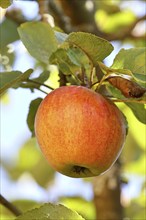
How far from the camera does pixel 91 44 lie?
1.10 m

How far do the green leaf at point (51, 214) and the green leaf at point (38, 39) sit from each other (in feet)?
1.27

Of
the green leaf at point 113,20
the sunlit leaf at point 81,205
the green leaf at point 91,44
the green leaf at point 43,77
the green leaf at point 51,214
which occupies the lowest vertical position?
the sunlit leaf at point 81,205

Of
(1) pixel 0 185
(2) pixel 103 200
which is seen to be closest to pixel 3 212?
(2) pixel 103 200

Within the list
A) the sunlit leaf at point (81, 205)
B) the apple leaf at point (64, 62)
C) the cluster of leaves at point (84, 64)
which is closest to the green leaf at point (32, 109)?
the cluster of leaves at point (84, 64)

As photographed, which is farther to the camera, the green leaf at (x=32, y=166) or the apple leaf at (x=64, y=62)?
the green leaf at (x=32, y=166)

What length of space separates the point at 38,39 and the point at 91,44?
25cm

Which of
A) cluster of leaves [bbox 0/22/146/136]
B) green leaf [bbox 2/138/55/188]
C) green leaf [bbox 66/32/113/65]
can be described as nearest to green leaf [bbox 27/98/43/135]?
→ cluster of leaves [bbox 0/22/146/136]

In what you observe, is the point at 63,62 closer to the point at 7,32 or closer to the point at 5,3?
the point at 5,3

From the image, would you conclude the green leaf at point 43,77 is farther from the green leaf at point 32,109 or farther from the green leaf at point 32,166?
the green leaf at point 32,166

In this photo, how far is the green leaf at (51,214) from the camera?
3.34ft

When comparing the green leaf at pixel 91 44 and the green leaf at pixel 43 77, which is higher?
the green leaf at pixel 91 44

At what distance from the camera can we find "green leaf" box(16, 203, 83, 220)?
3.34 feet

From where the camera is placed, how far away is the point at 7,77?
1.26 metres

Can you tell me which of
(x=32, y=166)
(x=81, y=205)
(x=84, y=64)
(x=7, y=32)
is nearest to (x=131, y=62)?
(x=84, y=64)
